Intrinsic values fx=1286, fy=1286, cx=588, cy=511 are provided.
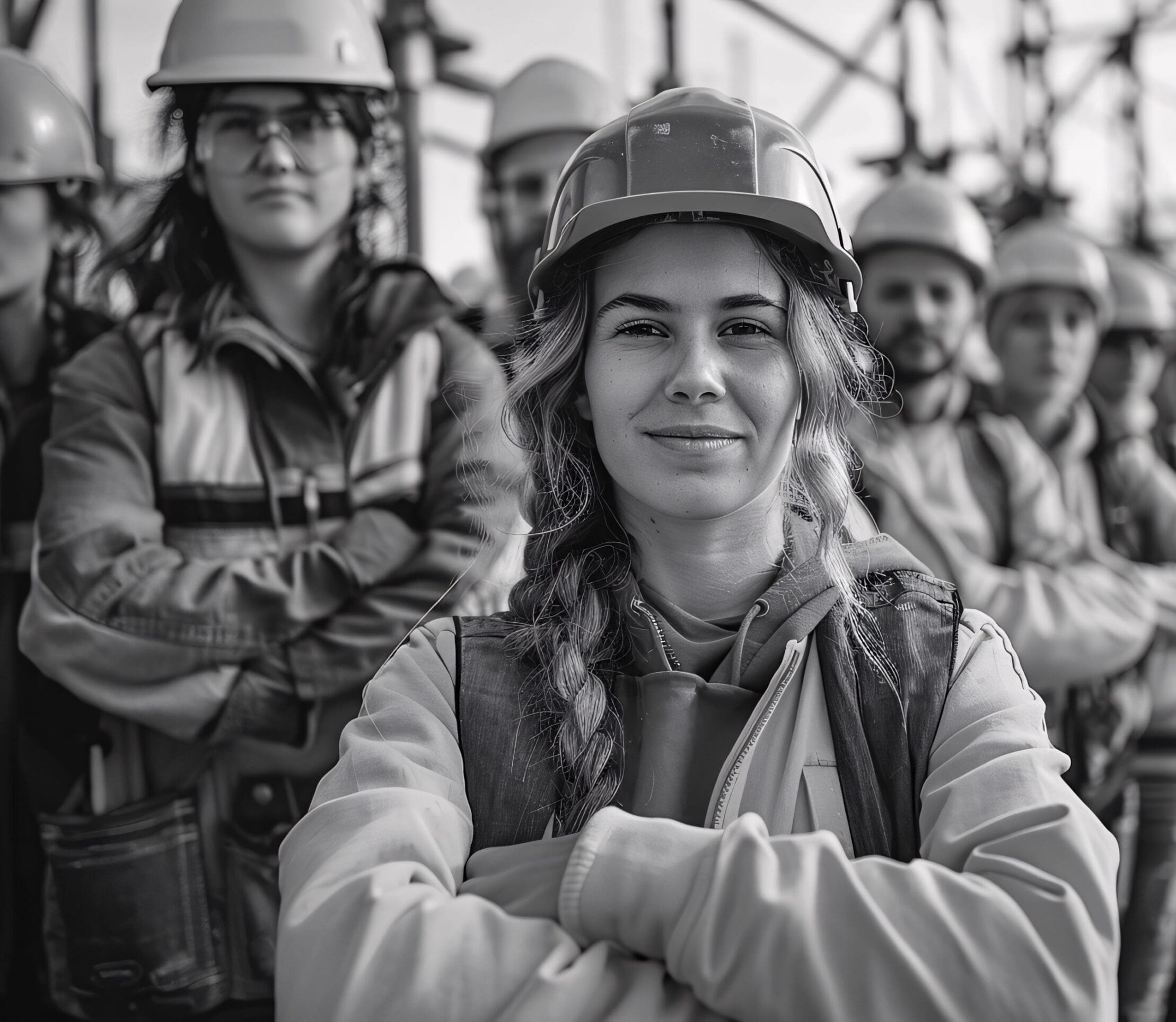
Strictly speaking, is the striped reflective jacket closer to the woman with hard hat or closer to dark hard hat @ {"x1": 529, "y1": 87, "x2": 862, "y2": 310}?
dark hard hat @ {"x1": 529, "y1": 87, "x2": 862, "y2": 310}

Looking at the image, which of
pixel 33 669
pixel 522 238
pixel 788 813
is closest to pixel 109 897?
pixel 33 669

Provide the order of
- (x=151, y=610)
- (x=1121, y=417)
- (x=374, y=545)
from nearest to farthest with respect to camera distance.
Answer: (x=151, y=610), (x=374, y=545), (x=1121, y=417)

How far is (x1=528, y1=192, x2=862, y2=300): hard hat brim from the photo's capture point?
1.80 meters

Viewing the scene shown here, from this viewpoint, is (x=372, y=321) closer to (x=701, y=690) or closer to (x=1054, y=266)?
(x=701, y=690)

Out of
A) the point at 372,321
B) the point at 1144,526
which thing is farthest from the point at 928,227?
the point at 372,321

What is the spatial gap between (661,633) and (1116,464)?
14.9 feet

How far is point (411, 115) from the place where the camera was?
16.3ft

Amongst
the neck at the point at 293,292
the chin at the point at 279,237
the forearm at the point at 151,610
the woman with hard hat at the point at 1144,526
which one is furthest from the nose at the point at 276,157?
the woman with hard hat at the point at 1144,526

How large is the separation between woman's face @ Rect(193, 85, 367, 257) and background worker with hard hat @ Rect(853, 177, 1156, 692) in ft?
6.21

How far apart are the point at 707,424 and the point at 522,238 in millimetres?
3434

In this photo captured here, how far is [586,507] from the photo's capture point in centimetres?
202

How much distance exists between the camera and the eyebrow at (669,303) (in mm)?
1824

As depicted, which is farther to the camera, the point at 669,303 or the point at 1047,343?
A: the point at 1047,343

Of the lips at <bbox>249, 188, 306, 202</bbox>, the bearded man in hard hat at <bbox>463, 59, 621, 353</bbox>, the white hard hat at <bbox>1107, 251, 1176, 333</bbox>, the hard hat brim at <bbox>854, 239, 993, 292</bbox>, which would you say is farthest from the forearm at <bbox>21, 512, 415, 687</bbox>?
the white hard hat at <bbox>1107, 251, 1176, 333</bbox>
